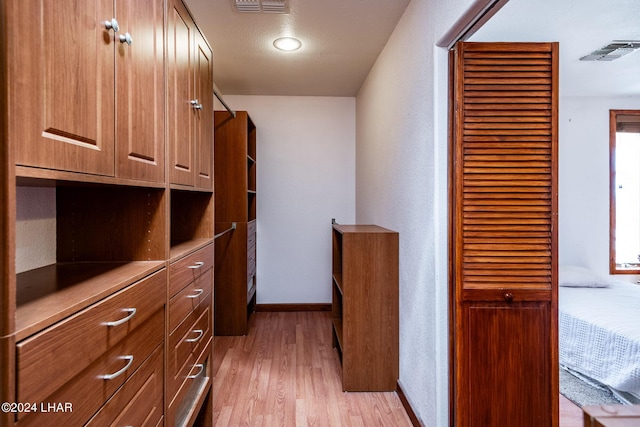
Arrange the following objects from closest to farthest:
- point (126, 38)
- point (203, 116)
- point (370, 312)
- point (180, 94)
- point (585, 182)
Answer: point (126, 38) < point (180, 94) < point (203, 116) < point (370, 312) < point (585, 182)

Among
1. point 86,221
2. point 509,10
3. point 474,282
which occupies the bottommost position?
point 474,282

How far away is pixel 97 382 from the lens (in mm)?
810

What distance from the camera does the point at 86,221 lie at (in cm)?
123

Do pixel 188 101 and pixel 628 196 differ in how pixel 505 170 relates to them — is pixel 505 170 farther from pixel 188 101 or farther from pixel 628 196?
pixel 188 101

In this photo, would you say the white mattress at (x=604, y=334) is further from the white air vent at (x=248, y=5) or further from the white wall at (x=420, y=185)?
the white air vent at (x=248, y=5)

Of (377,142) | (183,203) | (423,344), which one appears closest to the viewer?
(423,344)

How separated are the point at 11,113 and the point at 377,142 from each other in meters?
2.65

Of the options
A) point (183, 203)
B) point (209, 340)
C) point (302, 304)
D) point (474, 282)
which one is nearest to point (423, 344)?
point (474, 282)

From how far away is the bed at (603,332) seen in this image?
192cm

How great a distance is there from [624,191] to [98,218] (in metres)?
2.88

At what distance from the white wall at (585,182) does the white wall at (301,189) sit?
2051 mm

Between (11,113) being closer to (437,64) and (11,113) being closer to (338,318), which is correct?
(437,64)

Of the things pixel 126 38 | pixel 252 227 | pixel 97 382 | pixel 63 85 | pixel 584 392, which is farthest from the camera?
pixel 252 227

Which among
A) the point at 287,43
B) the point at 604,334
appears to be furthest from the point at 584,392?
the point at 287,43
